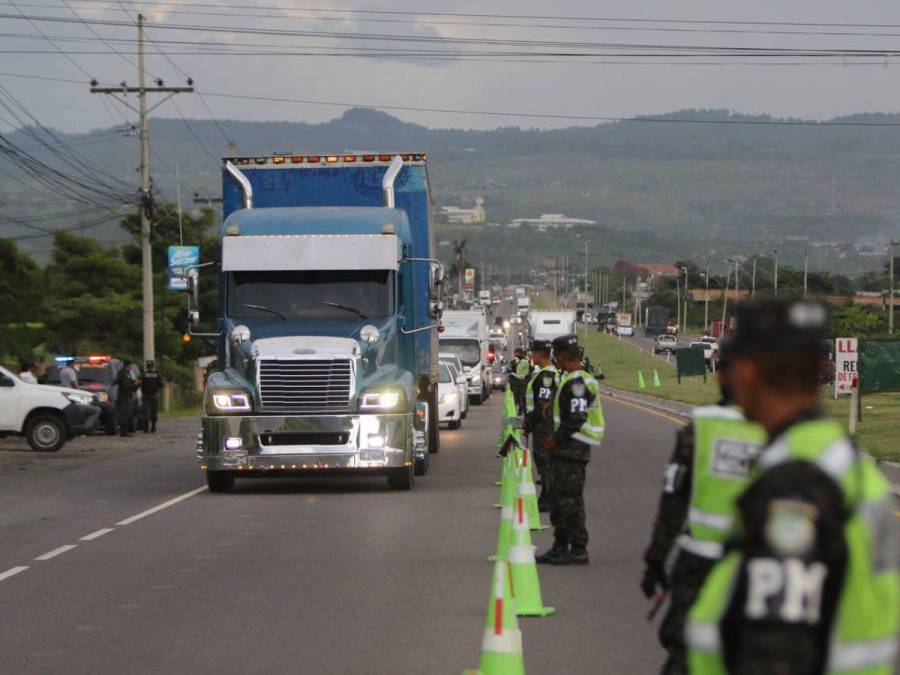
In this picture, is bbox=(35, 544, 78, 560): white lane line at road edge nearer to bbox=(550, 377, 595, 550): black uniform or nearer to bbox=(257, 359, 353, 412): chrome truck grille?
bbox=(550, 377, 595, 550): black uniform

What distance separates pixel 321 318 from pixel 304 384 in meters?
1.27

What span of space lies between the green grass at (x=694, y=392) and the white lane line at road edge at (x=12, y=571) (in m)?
15.6

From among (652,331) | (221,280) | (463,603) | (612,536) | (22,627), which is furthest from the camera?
(652,331)

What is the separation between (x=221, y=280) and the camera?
20906mm

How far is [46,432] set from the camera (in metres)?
30.9

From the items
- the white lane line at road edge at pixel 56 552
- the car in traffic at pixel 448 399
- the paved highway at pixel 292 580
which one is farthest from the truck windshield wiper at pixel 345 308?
the car in traffic at pixel 448 399

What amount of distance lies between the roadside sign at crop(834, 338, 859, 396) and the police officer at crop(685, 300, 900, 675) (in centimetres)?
2629

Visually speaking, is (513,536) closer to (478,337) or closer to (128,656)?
(128,656)

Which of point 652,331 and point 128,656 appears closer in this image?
point 128,656

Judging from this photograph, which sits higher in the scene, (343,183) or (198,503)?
(343,183)

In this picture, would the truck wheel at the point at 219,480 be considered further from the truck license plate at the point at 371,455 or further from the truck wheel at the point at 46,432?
the truck wheel at the point at 46,432

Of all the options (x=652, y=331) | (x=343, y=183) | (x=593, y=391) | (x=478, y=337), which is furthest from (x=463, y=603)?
(x=652, y=331)

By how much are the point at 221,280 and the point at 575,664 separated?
495 inches

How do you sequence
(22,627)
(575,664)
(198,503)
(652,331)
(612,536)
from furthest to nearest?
(652,331)
(198,503)
(612,536)
(22,627)
(575,664)
